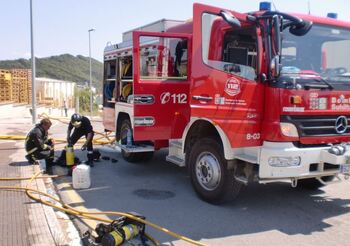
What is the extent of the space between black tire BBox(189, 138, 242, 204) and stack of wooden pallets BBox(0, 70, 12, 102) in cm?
2802

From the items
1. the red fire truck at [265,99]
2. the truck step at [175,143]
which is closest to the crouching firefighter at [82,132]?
the truck step at [175,143]

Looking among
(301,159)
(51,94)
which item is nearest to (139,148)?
(301,159)

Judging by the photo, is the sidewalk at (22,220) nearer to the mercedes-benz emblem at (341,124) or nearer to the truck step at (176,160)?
the truck step at (176,160)

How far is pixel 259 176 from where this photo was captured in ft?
16.3

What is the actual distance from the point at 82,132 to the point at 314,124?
5.52 metres

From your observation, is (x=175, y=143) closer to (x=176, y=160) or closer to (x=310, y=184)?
(x=176, y=160)

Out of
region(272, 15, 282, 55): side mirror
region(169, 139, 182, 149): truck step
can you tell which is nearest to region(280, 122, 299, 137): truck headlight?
region(272, 15, 282, 55): side mirror

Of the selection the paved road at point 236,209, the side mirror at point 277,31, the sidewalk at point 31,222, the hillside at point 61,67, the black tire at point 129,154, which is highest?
the hillside at point 61,67

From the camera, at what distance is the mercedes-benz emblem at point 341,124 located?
17.1 ft

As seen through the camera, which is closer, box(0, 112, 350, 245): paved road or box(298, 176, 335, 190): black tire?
box(0, 112, 350, 245): paved road

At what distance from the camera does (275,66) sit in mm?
4809

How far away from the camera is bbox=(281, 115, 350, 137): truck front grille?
4.90 metres

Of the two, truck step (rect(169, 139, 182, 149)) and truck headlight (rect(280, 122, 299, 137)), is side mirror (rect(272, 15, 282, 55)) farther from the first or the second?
truck step (rect(169, 139, 182, 149))

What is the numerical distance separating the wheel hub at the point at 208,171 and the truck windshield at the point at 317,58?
4.99 feet
